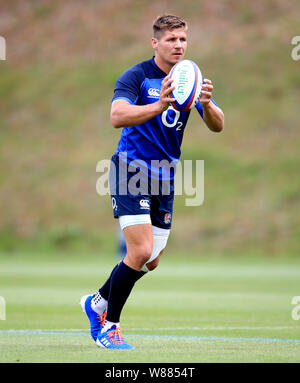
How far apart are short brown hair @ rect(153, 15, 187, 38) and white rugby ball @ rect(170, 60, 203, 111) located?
45 cm

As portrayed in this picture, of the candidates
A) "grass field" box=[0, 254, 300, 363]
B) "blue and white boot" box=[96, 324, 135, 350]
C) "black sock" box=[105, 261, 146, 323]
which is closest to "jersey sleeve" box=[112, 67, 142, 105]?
"black sock" box=[105, 261, 146, 323]

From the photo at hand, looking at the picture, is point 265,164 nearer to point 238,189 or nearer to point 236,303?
point 238,189

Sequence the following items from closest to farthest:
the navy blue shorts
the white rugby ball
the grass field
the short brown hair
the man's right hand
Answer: the grass field < the man's right hand < the white rugby ball < the navy blue shorts < the short brown hair

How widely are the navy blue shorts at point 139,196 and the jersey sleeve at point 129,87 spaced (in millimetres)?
596

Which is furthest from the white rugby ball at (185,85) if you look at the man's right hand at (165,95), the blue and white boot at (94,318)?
the blue and white boot at (94,318)

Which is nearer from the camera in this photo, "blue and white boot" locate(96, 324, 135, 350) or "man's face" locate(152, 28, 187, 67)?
"blue and white boot" locate(96, 324, 135, 350)

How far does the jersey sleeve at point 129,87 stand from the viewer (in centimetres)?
→ 658

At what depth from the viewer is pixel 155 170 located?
6793mm

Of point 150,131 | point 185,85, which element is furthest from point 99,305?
point 185,85

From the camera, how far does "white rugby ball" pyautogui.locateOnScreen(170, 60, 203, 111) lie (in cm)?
636

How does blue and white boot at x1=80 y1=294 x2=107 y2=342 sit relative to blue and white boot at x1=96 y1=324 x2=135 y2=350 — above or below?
above

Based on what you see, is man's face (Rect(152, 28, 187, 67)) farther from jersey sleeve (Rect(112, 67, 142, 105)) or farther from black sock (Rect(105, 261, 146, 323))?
black sock (Rect(105, 261, 146, 323))

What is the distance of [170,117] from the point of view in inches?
271
